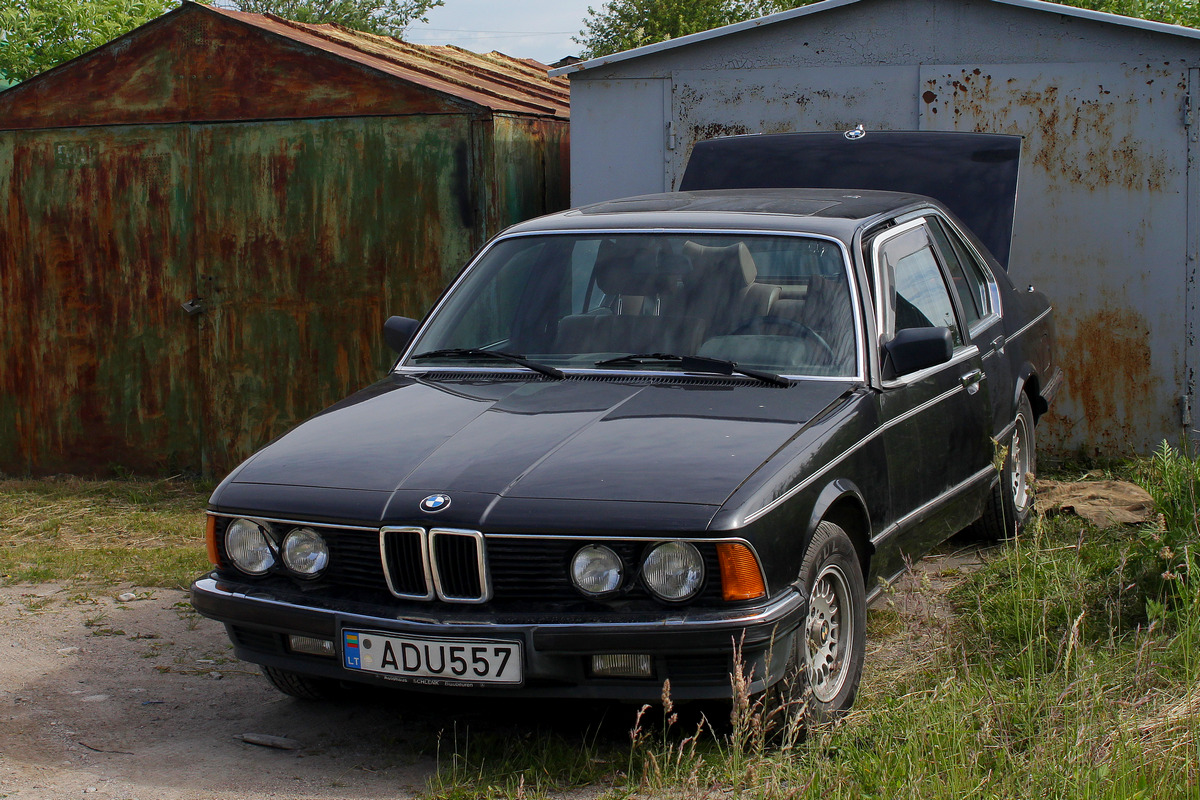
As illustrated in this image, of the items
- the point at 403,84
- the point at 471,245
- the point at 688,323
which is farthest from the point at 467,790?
the point at 403,84

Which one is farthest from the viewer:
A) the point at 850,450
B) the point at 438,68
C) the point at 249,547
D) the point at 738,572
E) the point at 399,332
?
the point at 438,68

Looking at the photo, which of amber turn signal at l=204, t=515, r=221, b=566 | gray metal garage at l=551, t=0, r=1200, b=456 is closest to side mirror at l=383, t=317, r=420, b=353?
amber turn signal at l=204, t=515, r=221, b=566

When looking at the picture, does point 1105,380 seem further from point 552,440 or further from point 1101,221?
point 552,440

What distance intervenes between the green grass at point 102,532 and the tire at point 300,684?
198cm

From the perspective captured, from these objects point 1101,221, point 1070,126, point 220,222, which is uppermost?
point 1070,126

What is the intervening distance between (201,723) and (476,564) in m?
1.42

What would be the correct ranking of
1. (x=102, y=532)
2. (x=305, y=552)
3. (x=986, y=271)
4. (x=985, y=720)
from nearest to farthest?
(x=985, y=720)
(x=305, y=552)
(x=986, y=271)
(x=102, y=532)

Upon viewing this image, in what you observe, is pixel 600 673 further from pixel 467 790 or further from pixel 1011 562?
pixel 1011 562

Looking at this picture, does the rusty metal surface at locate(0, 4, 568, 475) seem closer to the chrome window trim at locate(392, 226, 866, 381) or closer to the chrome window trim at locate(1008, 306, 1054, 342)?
the chrome window trim at locate(392, 226, 866, 381)

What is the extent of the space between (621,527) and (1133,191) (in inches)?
216

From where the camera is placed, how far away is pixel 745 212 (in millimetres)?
4738

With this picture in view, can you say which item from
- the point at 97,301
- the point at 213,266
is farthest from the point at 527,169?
the point at 97,301

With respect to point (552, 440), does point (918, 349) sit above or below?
above

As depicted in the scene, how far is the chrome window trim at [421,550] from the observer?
3424 millimetres
